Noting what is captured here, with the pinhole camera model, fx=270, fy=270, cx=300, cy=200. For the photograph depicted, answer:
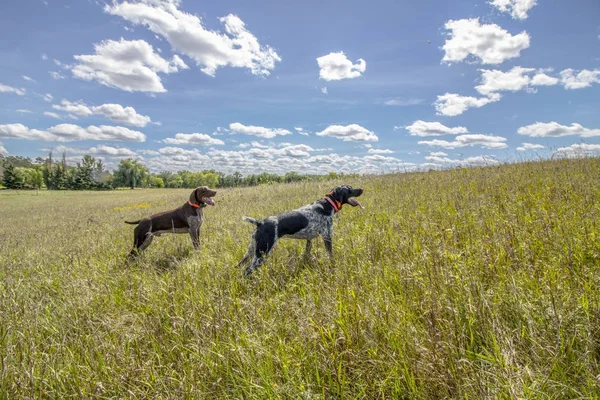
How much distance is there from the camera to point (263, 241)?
3.80 m

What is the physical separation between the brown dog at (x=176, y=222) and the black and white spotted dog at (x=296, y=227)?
2.15m

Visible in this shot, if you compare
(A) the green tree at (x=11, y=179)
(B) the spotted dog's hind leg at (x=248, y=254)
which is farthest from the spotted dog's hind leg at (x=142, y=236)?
(A) the green tree at (x=11, y=179)

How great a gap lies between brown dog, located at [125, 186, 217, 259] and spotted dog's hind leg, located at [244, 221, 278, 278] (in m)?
2.18

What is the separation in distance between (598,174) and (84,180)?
326 ft

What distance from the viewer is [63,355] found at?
2.34 m

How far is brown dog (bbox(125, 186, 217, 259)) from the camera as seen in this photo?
5.48 meters

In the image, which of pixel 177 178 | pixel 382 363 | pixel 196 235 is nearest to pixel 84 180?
pixel 177 178

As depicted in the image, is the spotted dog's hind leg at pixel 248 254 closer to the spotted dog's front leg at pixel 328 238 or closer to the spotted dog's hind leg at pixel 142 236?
the spotted dog's front leg at pixel 328 238

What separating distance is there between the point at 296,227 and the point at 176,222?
119 inches

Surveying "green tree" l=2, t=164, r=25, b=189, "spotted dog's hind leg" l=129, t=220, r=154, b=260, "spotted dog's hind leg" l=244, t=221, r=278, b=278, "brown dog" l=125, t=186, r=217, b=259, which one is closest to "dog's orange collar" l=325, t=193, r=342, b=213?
"spotted dog's hind leg" l=244, t=221, r=278, b=278

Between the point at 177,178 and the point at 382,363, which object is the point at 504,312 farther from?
the point at 177,178

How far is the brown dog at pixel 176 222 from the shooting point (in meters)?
5.48

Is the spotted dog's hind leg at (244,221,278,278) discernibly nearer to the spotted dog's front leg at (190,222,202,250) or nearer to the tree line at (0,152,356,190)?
the spotted dog's front leg at (190,222,202,250)

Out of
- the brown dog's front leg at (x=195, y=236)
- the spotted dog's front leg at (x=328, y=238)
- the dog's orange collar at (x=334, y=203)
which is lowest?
the brown dog's front leg at (x=195, y=236)
